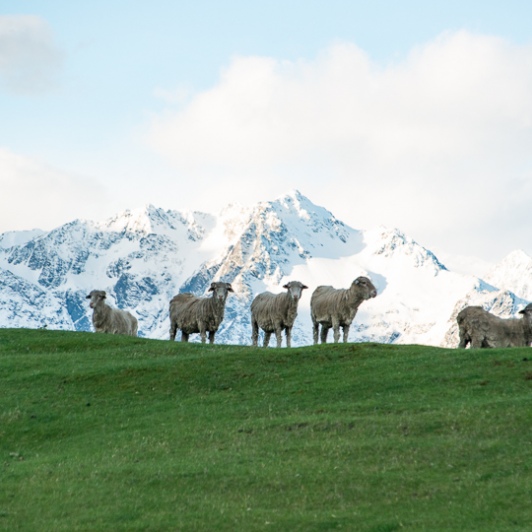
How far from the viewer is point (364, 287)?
53.0 m

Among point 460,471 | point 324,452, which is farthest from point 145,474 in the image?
point 460,471

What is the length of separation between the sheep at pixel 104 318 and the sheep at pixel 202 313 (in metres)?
3.44

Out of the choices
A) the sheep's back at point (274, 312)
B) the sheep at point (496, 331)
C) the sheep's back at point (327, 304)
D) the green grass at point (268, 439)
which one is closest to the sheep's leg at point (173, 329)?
the sheep's back at point (274, 312)

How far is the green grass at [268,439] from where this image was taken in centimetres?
2388

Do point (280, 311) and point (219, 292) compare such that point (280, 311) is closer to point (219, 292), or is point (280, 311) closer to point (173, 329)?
point (219, 292)

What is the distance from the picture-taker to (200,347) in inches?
1815

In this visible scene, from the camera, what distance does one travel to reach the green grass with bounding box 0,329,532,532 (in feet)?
78.3

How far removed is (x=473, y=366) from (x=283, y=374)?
269 inches

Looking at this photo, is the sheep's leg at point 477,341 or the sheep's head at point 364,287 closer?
the sheep's leg at point 477,341

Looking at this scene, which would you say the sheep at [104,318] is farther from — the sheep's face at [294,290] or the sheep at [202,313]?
the sheep's face at [294,290]

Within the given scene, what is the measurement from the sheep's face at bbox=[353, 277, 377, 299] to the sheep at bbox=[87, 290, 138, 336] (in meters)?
13.7

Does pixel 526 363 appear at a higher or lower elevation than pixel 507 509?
higher

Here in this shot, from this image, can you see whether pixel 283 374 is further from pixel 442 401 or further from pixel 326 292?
pixel 326 292

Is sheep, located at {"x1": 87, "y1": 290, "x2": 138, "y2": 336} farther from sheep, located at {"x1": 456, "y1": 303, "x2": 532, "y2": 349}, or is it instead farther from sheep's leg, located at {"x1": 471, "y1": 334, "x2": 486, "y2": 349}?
sheep's leg, located at {"x1": 471, "y1": 334, "x2": 486, "y2": 349}
